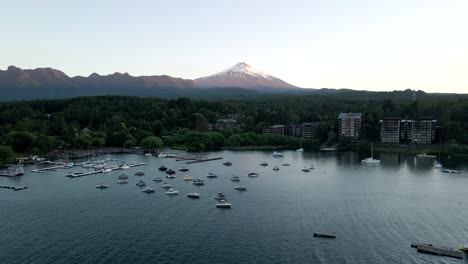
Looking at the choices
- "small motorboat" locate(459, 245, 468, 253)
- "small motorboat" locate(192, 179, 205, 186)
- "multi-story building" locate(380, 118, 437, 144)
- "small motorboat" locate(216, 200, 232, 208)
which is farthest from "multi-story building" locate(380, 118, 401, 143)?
"small motorboat" locate(459, 245, 468, 253)

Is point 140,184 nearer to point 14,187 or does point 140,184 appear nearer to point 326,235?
point 14,187

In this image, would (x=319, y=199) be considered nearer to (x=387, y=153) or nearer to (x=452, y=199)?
(x=452, y=199)

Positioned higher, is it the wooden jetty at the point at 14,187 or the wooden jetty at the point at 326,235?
the wooden jetty at the point at 14,187

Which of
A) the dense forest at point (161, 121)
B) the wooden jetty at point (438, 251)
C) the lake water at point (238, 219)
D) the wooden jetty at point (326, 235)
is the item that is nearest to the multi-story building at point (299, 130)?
the dense forest at point (161, 121)

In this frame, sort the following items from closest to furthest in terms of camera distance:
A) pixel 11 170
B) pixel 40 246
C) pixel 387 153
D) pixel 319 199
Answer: pixel 40 246
pixel 319 199
pixel 11 170
pixel 387 153

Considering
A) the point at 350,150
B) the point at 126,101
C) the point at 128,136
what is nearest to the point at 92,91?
the point at 126,101

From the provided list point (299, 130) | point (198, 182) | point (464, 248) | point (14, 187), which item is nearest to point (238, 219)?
point (198, 182)

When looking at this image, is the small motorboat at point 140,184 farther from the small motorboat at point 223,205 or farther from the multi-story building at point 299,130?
the multi-story building at point 299,130
